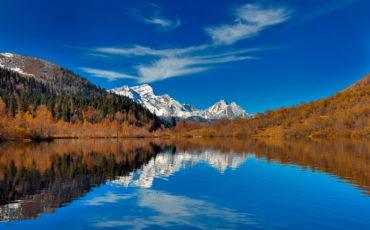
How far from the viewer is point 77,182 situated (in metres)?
55.2

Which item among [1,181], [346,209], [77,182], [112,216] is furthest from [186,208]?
[1,181]

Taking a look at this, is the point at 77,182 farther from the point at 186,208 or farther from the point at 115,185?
the point at 186,208

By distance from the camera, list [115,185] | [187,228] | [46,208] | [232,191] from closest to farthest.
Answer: [187,228] < [46,208] < [232,191] < [115,185]

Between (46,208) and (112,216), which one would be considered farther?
(46,208)

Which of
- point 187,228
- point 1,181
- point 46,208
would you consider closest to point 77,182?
point 1,181

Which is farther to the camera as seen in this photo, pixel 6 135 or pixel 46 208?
pixel 6 135

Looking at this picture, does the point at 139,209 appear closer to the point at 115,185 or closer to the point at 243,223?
the point at 243,223

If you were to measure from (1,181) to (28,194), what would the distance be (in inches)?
473

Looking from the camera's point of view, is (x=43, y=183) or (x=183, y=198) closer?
(x=183, y=198)

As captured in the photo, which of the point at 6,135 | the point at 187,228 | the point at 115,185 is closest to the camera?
the point at 187,228

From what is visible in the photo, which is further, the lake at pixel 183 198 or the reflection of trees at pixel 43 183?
the reflection of trees at pixel 43 183

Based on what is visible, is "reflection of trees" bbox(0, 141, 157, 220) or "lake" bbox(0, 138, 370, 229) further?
"reflection of trees" bbox(0, 141, 157, 220)

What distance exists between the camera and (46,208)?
37.8m

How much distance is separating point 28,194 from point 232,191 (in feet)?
79.8
